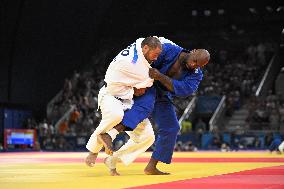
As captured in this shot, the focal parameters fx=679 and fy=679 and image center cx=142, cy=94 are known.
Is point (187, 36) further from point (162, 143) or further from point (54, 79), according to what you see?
point (162, 143)

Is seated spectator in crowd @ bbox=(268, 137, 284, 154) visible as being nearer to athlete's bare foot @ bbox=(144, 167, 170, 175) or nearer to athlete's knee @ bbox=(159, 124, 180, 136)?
athlete's knee @ bbox=(159, 124, 180, 136)

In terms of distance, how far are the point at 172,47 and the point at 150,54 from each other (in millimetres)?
570

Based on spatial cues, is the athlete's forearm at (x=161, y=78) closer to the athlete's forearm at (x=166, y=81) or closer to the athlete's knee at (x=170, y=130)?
the athlete's forearm at (x=166, y=81)

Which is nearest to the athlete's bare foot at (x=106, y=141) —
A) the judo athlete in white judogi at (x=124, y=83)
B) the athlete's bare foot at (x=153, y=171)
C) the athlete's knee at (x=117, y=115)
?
the judo athlete in white judogi at (x=124, y=83)

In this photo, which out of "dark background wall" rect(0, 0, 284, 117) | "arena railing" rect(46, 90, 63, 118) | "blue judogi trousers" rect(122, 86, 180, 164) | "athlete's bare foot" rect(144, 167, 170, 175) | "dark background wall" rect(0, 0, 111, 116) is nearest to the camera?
"athlete's bare foot" rect(144, 167, 170, 175)

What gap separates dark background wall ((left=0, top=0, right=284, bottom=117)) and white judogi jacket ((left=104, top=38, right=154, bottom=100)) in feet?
64.3

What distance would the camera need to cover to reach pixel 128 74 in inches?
288

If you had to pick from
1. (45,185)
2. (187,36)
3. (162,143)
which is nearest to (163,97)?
(162,143)

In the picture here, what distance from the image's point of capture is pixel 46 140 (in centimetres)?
2820

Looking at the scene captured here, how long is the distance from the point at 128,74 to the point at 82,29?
25.8 metres

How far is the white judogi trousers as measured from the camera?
23.7ft

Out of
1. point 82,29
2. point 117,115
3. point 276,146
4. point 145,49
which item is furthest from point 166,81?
point 82,29

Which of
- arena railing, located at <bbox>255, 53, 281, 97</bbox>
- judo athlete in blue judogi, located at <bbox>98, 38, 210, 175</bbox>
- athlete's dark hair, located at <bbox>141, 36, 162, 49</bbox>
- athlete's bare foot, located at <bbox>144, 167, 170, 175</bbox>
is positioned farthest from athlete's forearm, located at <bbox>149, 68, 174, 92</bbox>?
arena railing, located at <bbox>255, 53, 281, 97</bbox>

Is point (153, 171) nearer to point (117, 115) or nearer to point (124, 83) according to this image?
point (117, 115)
